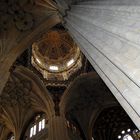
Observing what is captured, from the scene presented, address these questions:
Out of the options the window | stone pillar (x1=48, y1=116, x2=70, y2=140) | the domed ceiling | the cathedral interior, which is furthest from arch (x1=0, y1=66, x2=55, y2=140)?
the window

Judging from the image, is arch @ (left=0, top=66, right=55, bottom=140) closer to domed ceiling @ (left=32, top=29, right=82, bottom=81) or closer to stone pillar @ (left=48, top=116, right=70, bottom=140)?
stone pillar @ (left=48, top=116, right=70, bottom=140)

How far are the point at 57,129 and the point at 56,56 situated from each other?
287 inches

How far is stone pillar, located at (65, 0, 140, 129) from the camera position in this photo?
11.8 ft

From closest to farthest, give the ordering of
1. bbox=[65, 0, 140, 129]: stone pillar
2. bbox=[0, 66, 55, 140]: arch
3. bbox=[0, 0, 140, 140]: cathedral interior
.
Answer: bbox=[65, 0, 140, 129]: stone pillar < bbox=[0, 0, 140, 140]: cathedral interior < bbox=[0, 66, 55, 140]: arch

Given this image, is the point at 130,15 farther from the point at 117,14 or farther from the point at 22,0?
the point at 22,0

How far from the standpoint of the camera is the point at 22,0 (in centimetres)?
1001

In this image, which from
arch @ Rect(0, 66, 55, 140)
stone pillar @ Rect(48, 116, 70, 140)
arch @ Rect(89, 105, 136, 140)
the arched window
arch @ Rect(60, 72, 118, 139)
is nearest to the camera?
stone pillar @ Rect(48, 116, 70, 140)

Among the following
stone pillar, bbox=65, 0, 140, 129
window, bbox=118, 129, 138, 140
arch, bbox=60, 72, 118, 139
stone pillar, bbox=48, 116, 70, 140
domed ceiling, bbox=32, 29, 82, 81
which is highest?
domed ceiling, bbox=32, 29, 82, 81

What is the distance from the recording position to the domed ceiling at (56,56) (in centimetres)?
1521

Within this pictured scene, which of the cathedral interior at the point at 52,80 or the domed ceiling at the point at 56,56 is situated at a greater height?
the domed ceiling at the point at 56,56

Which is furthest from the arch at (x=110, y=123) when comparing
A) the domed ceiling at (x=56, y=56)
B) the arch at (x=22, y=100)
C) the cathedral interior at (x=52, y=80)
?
the arch at (x=22, y=100)

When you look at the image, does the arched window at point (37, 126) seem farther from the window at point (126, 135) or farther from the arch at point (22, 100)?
the window at point (126, 135)

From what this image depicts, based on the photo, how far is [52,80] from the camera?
1445 centimetres

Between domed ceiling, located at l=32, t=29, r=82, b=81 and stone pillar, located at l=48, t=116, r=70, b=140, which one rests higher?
domed ceiling, located at l=32, t=29, r=82, b=81
